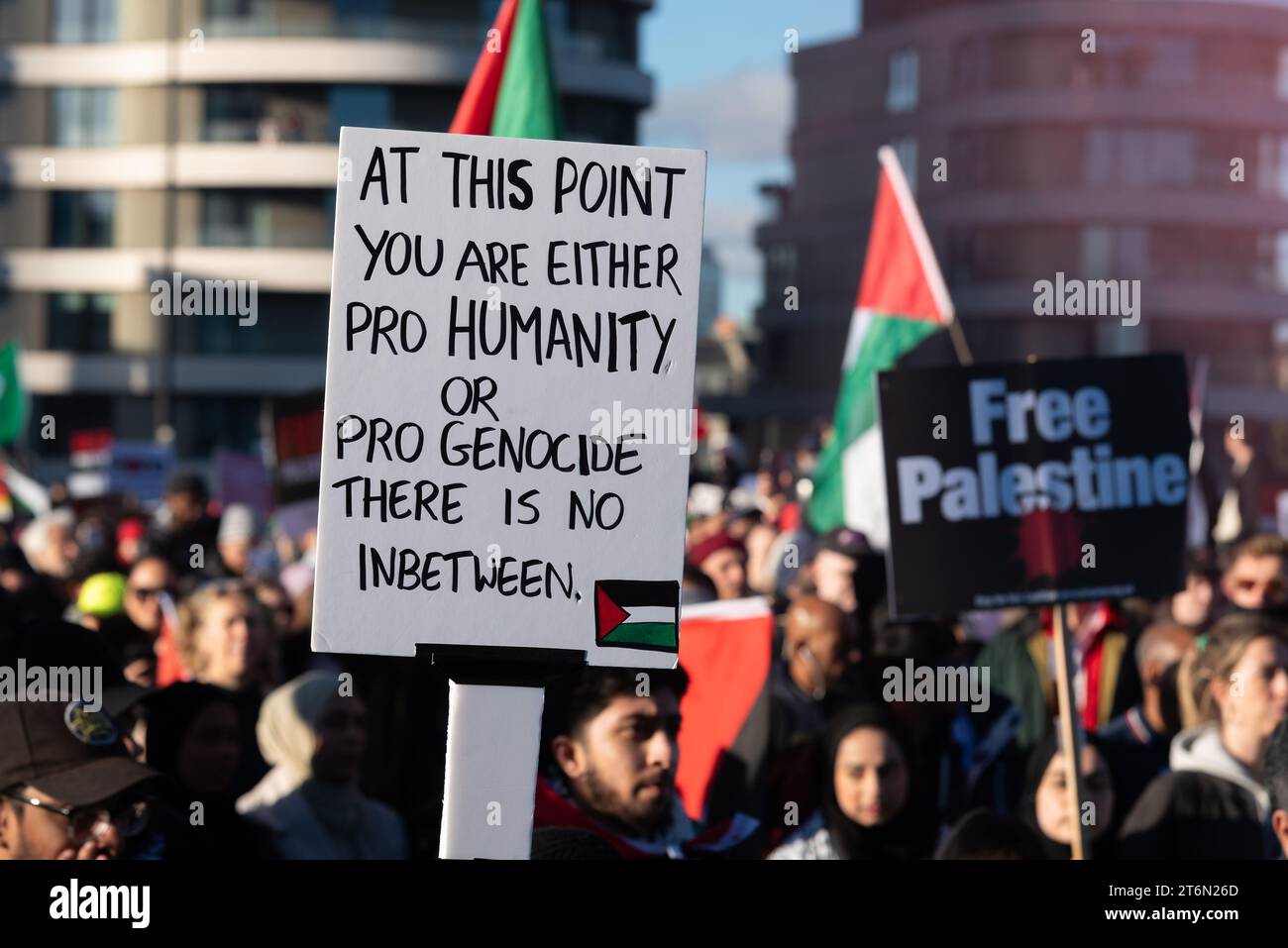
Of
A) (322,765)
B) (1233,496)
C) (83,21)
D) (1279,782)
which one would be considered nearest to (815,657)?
(322,765)

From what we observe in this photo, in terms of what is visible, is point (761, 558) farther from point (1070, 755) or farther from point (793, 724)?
point (1070, 755)

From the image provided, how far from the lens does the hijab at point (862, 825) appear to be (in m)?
4.70

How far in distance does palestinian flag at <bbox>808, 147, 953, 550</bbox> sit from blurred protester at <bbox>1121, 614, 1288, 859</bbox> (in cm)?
494

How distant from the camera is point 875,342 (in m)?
10.7

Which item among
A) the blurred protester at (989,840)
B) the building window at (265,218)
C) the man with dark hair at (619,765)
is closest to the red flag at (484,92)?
the man with dark hair at (619,765)

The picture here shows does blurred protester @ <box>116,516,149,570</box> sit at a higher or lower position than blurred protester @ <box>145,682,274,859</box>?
higher

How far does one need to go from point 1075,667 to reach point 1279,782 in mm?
3386

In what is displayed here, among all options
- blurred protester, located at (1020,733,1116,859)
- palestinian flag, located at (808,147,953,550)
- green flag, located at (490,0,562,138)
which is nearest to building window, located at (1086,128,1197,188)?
palestinian flag, located at (808,147,953,550)

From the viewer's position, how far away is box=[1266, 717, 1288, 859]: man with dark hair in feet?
10.6

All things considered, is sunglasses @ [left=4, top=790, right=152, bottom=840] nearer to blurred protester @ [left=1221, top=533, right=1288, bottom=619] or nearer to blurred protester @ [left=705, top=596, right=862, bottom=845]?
blurred protester @ [left=705, top=596, right=862, bottom=845]

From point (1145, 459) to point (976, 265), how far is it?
4994 cm

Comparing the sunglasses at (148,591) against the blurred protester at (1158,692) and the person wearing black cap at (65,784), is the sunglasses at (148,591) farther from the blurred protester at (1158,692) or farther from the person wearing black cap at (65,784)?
the person wearing black cap at (65,784)
